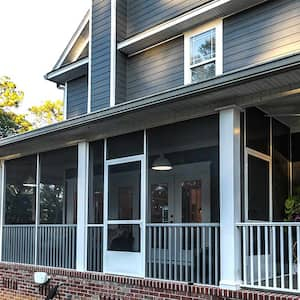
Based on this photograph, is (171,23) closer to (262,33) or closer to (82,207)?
(262,33)

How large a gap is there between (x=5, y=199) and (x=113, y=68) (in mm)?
4085

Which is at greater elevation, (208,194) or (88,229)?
(208,194)

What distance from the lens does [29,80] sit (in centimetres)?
3853

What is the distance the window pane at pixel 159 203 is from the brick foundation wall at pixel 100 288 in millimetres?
1151

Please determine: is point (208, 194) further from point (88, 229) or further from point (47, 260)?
point (47, 260)

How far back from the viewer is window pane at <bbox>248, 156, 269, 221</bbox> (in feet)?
22.6

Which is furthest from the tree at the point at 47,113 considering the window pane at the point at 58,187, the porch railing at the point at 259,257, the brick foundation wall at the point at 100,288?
the porch railing at the point at 259,257

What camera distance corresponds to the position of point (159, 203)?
840 centimetres

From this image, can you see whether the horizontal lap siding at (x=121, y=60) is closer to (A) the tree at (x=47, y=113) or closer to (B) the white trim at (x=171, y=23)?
(B) the white trim at (x=171, y=23)

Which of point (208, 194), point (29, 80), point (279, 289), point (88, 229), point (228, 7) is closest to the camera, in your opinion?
point (279, 289)

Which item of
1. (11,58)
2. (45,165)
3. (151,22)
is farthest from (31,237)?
(11,58)

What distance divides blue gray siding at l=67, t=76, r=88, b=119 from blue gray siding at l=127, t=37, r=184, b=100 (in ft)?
7.08

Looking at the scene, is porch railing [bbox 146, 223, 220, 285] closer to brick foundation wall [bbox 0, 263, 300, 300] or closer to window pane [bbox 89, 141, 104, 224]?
brick foundation wall [bbox 0, 263, 300, 300]

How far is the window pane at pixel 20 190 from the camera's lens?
10656mm
